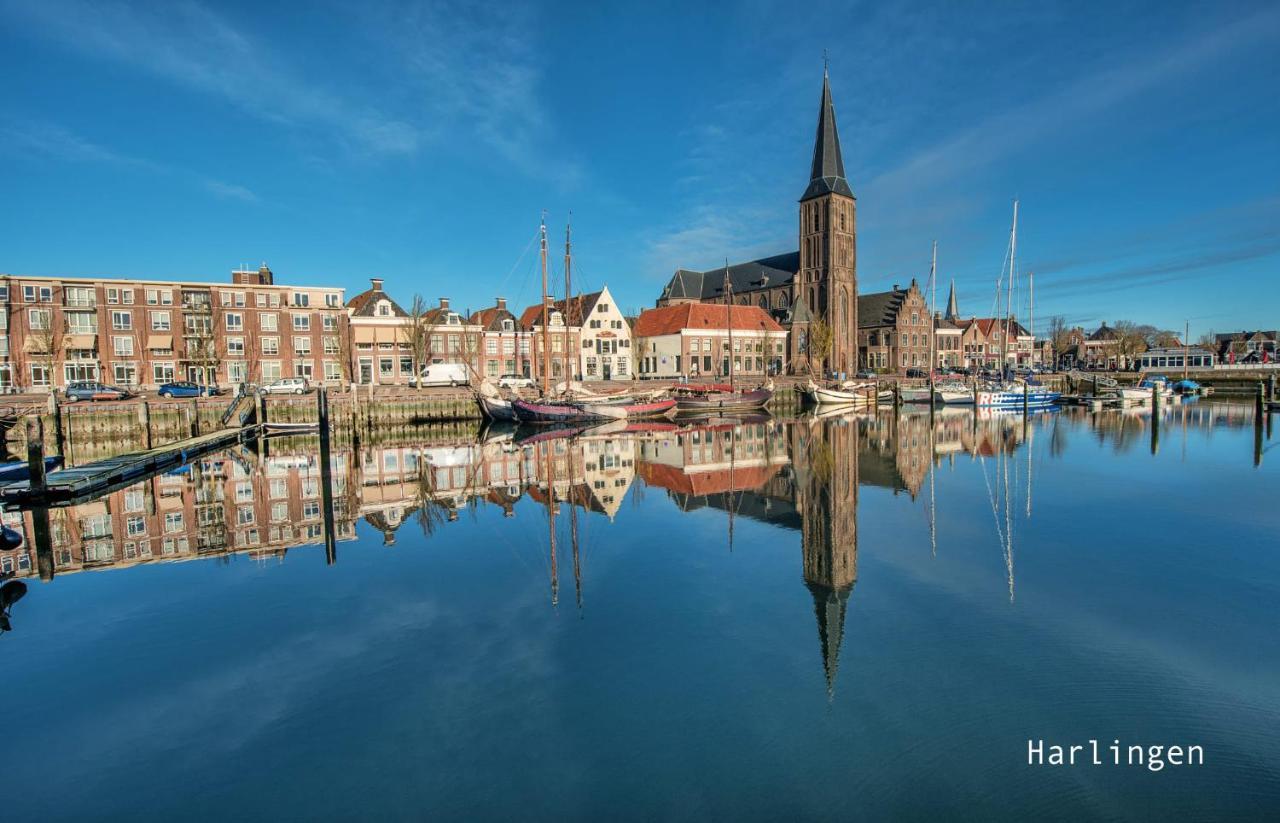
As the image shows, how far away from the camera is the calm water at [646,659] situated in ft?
17.7

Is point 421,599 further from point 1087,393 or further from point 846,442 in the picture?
point 1087,393

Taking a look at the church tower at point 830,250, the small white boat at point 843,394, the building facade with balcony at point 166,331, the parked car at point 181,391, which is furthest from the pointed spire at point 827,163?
the parked car at point 181,391

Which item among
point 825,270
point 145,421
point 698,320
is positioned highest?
point 825,270

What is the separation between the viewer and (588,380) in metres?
63.1

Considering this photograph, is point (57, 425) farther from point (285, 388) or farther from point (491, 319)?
point (491, 319)

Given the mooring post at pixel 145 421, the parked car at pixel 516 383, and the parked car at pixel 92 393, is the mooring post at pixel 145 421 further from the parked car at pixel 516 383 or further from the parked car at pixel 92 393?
the parked car at pixel 516 383

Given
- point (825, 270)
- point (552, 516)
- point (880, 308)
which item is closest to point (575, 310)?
point (825, 270)

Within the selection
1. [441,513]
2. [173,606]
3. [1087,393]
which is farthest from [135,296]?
[1087,393]

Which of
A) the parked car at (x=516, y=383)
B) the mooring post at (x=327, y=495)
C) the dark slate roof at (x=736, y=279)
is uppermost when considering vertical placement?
the dark slate roof at (x=736, y=279)

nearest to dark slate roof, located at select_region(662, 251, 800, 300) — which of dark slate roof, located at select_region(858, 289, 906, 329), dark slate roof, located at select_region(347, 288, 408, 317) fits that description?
dark slate roof, located at select_region(858, 289, 906, 329)

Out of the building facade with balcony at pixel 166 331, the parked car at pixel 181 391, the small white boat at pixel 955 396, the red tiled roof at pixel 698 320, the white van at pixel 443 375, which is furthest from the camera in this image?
the red tiled roof at pixel 698 320

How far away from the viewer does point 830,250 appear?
250 ft

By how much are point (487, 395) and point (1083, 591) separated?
118 feet

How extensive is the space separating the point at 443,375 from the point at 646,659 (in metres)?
46.8
